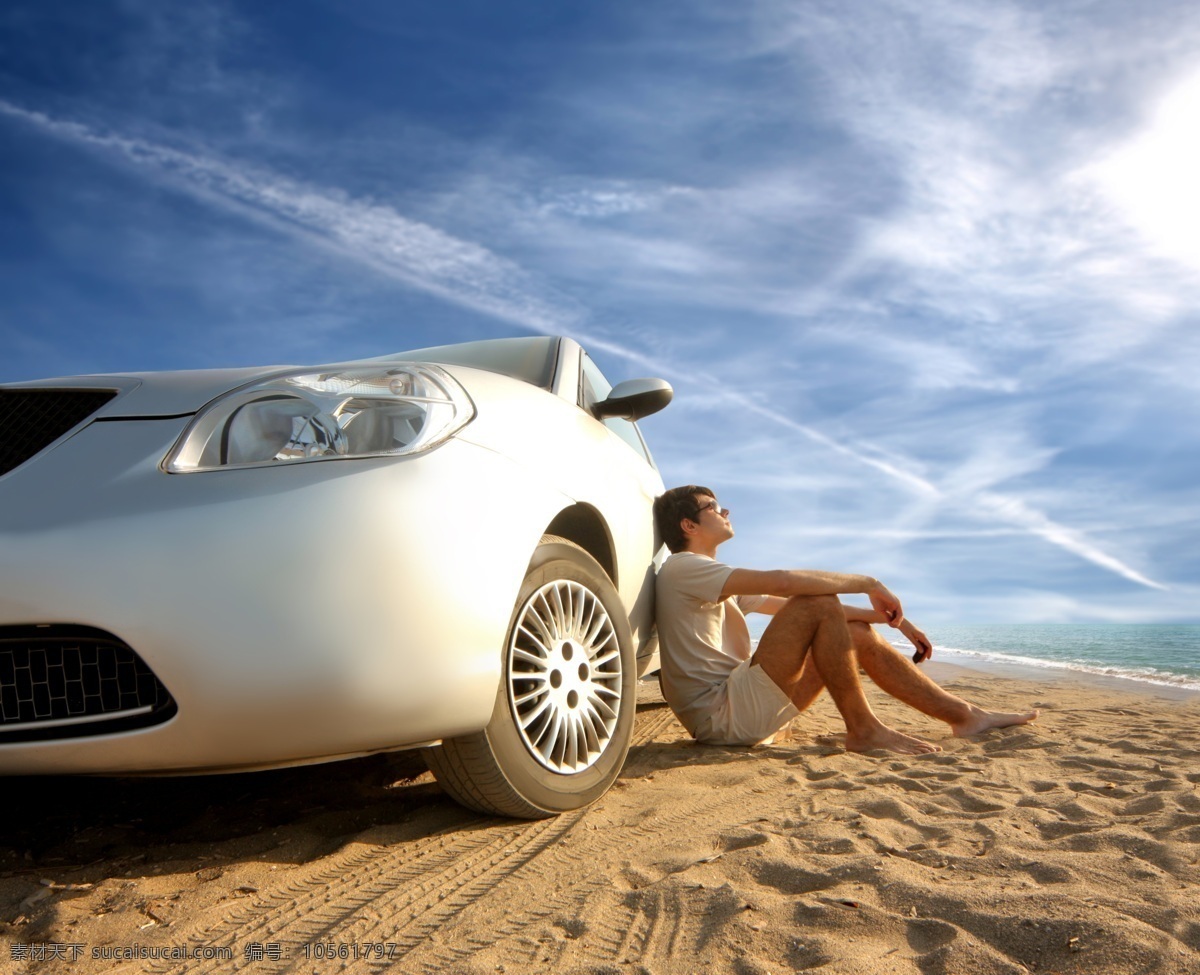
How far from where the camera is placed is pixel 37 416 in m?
2.51

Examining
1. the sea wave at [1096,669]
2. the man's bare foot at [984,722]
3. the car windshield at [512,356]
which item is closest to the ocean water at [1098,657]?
the sea wave at [1096,669]

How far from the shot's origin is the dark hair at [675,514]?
170 inches

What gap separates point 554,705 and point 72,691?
1.27m

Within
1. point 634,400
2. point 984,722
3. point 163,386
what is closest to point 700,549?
point 634,400

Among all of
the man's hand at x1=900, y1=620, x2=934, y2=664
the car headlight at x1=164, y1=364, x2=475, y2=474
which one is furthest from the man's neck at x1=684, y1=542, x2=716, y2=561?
the car headlight at x1=164, y1=364, x2=475, y2=474

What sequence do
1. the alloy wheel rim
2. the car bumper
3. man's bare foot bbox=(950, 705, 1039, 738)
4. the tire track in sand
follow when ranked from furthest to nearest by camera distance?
man's bare foot bbox=(950, 705, 1039, 738) → the alloy wheel rim → the car bumper → the tire track in sand

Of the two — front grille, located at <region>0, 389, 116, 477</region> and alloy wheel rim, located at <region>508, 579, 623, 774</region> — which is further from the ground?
front grille, located at <region>0, 389, 116, 477</region>

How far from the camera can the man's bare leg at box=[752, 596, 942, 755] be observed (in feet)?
12.9

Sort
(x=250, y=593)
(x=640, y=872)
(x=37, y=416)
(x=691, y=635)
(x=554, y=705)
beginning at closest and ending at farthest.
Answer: (x=250, y=593) < (x=640, y=872) < (x=37, y=416) < (x=554, y=705) < (x=691, y=635)

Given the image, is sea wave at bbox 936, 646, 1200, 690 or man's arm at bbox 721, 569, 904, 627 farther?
sea wave at bbox 936, 646, 1200, 690

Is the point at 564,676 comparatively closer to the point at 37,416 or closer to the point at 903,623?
the point at 37,416

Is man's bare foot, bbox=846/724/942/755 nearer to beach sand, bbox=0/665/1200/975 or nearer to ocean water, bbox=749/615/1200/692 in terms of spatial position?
beach sand, bbox=0/665/1200/975

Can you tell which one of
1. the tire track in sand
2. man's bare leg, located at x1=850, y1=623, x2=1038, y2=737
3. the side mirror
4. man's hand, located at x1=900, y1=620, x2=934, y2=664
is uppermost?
the side mirror

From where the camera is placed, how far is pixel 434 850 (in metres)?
2.54
